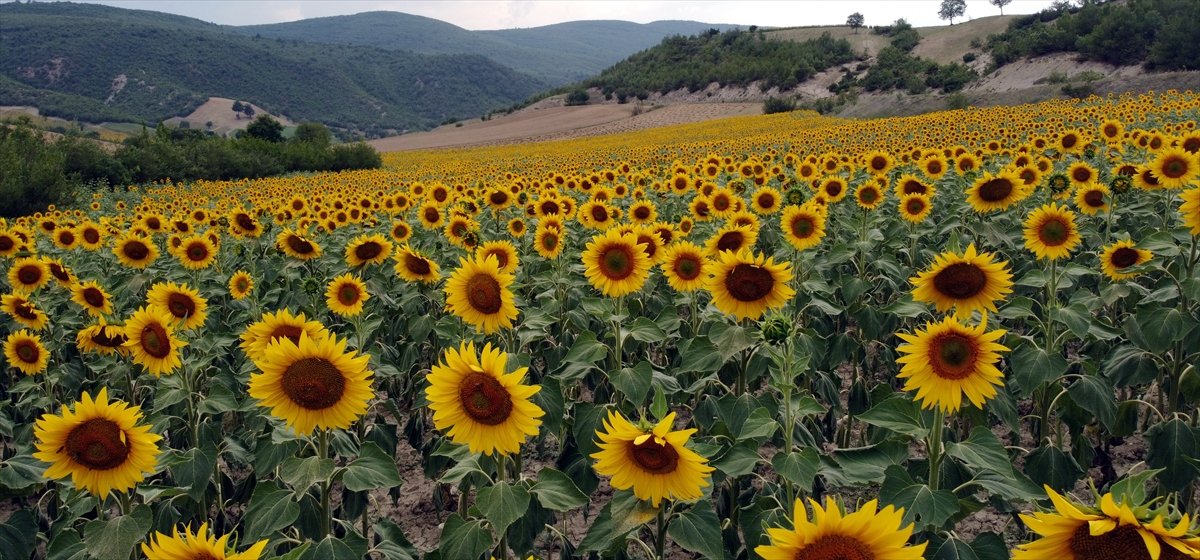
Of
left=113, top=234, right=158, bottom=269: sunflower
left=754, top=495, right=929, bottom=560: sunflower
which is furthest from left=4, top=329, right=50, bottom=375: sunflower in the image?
left=754, top=495, right=929, bottom=560: sunflower

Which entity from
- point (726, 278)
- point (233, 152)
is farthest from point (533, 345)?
point (233, 152)

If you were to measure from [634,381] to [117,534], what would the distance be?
2.13 m

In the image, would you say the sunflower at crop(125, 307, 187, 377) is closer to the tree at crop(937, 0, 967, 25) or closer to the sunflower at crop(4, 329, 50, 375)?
the sunflower at crop(4, 329, 50, 375)

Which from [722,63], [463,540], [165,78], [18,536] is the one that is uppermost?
[165,78]

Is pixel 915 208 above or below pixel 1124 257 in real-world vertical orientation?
above

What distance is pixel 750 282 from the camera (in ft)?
11.3

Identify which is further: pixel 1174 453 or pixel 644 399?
pixel 644 399

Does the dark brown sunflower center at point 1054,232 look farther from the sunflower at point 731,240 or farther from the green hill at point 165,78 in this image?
the green hill at point 165,78

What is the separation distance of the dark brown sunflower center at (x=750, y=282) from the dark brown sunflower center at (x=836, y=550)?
1976mm

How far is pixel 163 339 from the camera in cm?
365

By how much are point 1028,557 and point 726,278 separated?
213 cm

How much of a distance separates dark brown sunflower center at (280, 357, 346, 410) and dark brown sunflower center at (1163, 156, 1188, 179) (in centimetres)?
597

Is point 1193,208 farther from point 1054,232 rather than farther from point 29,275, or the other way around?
point 29,275

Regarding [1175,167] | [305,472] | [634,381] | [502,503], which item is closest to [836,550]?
[502,503]
